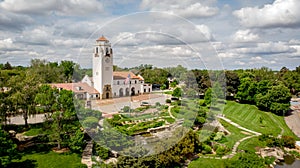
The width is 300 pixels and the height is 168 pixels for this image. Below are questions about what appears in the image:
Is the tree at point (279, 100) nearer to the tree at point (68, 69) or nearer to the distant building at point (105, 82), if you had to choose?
the distant building at point (105, 82)

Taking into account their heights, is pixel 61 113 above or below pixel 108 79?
below

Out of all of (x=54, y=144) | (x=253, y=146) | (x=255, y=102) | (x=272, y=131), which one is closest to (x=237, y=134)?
(x=253, y=146)

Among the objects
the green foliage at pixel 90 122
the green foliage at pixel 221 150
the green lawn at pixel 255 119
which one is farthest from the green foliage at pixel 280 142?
the green foliage at pixel 90 122

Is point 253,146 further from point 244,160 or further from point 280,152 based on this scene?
point 244,160

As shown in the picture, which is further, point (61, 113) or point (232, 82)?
point (232, 82)

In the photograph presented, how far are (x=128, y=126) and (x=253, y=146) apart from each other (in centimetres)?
1028

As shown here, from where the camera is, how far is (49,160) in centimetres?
1461

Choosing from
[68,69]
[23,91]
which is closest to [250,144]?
[23,91]

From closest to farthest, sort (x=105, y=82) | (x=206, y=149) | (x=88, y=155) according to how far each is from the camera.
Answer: (x=88, y=155)
(x=206, y=149)
(x=105, y=82)

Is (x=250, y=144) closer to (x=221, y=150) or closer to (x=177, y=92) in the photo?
(x=221, y=150)

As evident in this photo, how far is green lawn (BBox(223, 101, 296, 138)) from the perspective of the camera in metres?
24.1

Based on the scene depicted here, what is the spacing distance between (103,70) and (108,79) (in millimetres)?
1131

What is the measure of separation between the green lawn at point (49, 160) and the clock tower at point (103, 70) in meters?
6.56

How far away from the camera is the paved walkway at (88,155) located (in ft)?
47.6
